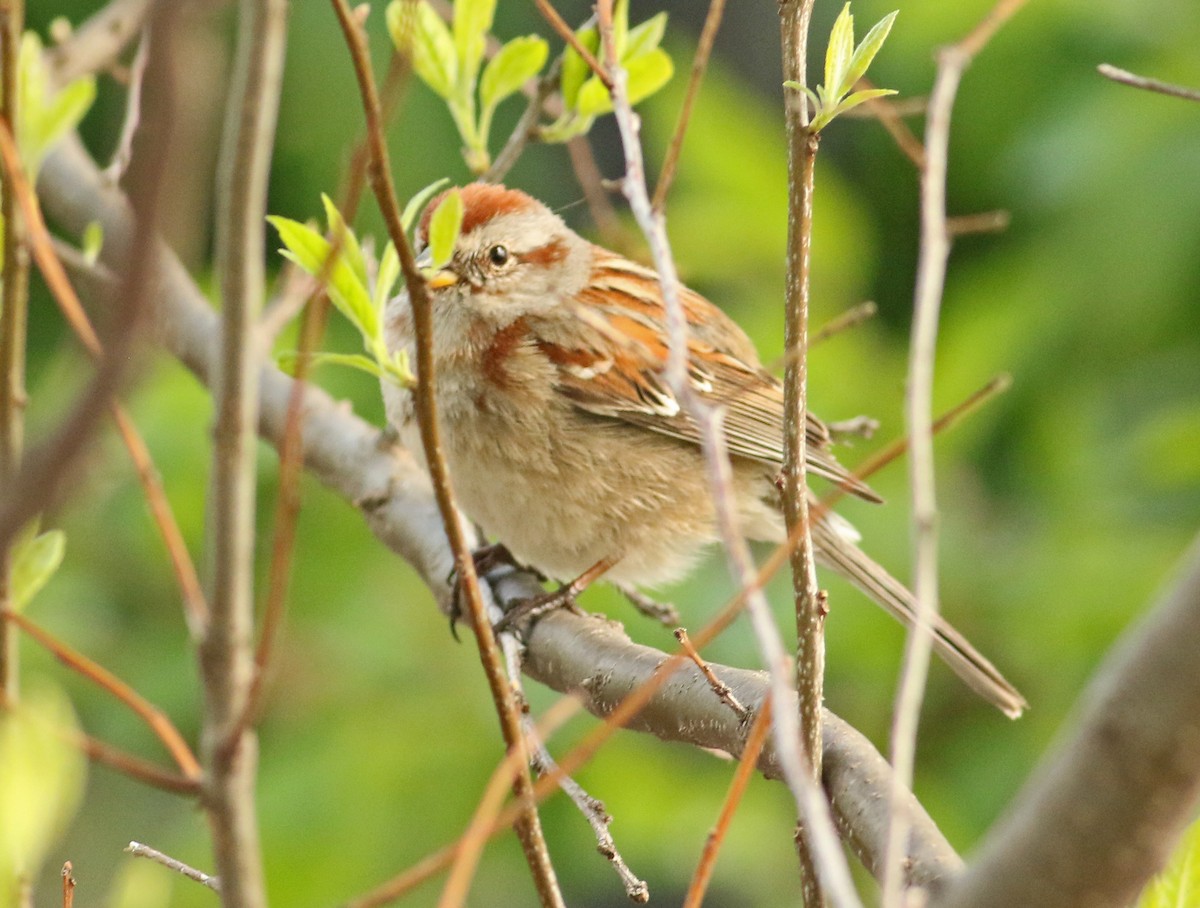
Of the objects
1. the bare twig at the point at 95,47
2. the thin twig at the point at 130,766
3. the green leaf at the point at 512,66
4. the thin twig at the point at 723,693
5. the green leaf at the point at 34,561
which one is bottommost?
the thin twig at the point at 130,766

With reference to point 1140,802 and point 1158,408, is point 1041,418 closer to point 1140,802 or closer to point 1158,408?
point 1158,408

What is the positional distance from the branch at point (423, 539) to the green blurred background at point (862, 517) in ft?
1.13

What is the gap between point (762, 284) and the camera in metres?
4.22

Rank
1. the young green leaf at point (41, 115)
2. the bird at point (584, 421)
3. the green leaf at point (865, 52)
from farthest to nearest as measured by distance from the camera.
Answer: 1. the bird at point (584, 421)
2. the young green leaf at point (41, 115)
3. the green leaf at point (865, 52)

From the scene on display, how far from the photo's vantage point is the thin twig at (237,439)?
1067 millimetres

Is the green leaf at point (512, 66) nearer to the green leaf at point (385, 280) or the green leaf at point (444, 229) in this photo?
the green leaf at point (385, 280)

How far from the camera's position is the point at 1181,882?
137 cm

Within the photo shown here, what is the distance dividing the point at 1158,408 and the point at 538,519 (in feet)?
6.02

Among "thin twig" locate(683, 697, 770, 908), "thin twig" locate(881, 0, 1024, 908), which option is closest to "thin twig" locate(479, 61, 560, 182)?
"thin twig" locate(881, 0, 1024, 908)

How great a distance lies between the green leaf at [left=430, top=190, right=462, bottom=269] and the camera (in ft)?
5.08

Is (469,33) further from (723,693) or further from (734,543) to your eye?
(734,543)

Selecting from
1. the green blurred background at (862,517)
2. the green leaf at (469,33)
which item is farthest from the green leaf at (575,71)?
the green blurred background at (862,517)

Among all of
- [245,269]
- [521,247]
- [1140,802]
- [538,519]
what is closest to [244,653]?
[245,269]

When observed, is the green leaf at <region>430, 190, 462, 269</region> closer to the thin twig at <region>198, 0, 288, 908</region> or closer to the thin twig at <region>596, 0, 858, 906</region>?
the thin twig at <region>596, 0, 858, 906</region>
